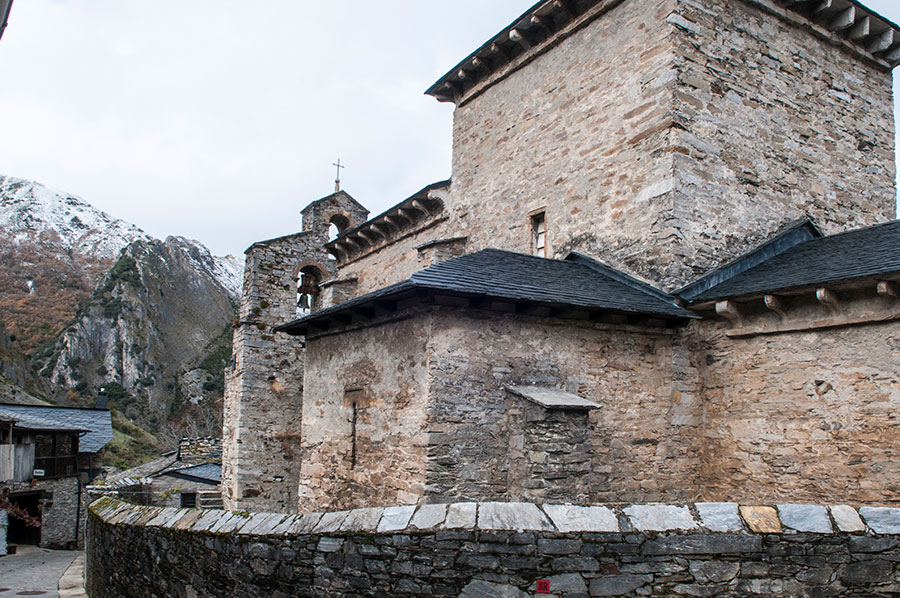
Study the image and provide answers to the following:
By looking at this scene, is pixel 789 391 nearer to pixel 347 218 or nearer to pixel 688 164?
pixel 688 164

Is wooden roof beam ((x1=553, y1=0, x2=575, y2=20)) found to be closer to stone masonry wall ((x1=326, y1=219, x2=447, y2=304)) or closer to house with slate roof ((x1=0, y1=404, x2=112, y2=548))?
stone masonry wall ((x1=326, y1=219, x2=447, y2=304))

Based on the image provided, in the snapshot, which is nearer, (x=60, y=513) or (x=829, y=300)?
(x=829, y=300)

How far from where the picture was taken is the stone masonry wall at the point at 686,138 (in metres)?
8.66

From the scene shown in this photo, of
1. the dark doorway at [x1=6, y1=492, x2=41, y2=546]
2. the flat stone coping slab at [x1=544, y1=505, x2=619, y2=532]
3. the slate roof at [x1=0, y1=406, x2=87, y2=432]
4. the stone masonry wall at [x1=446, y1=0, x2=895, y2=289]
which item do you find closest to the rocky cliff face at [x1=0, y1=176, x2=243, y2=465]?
the slate roof at [x1=0, y1=406, x2=87, y2=432]

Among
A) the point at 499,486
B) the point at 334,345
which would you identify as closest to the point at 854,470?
the point at 499,486

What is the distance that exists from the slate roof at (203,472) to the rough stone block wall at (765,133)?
14.9 m

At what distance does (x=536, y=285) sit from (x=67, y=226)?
76.0 meters

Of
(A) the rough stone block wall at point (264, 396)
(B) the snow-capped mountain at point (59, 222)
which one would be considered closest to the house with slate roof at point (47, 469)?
(A) the rough stone block wall at point (264, 396)

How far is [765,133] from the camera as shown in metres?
9.41

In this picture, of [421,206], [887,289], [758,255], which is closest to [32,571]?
[421,206]

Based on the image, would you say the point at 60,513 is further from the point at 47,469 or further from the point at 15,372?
the point at 15,372

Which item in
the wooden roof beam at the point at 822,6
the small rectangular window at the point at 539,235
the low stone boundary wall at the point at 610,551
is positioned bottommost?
the low stone boundary wall at the point at 610,551

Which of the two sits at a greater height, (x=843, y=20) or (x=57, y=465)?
(x=843, y=20)

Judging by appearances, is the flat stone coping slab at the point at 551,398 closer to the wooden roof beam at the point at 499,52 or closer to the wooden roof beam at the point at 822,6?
the wooden roof beam at the point at 499,52
